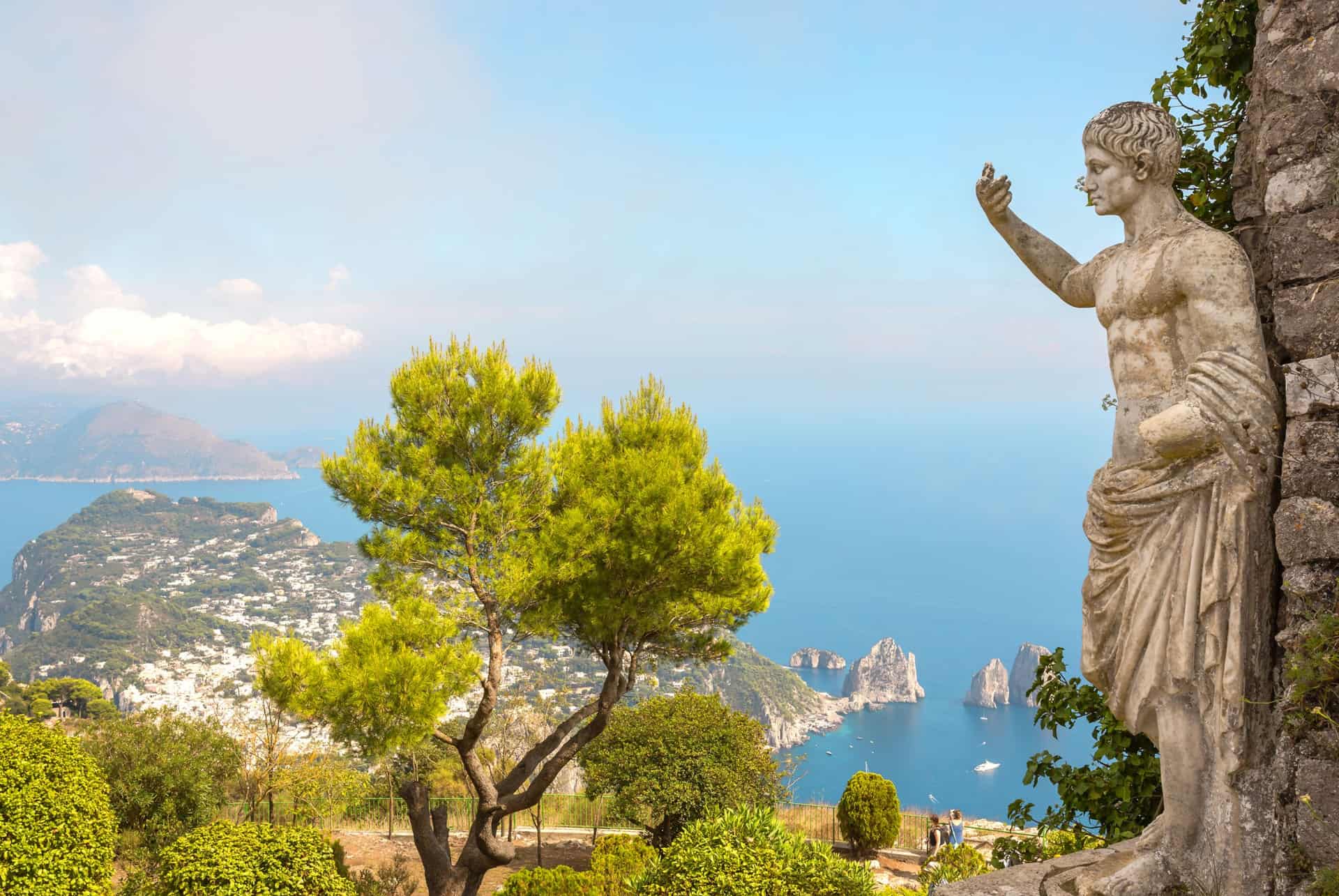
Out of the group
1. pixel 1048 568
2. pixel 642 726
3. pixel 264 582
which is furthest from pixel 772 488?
pixel 642 726

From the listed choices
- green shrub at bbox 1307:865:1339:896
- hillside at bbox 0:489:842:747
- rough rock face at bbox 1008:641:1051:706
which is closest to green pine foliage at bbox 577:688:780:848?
hillside at bbox 0:489:842:747

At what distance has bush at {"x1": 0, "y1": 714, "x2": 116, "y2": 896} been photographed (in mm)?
7262

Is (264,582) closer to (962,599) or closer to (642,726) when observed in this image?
(962,599)

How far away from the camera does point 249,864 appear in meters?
6.62

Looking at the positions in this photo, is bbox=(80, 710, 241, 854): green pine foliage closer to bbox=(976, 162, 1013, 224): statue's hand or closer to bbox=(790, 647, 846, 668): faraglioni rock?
bbox=(976, 162, 1013, 224): statue's hand

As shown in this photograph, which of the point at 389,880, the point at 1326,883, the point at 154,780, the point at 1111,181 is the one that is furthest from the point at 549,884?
the point at 1111,181

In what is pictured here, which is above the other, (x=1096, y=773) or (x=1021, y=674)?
(x=1021, y=674)

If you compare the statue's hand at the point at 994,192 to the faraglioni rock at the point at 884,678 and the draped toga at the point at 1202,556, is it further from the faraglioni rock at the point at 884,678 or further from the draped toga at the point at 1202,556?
the faraglioni rock at the point at 884,678

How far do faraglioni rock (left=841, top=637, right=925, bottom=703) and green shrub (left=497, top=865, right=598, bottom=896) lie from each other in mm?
62506

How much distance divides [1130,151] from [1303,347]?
83 centimetres

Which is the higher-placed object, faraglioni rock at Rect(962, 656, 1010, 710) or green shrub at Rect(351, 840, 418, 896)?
faraglioni rock at Rect(962, 656, 1010, 710)

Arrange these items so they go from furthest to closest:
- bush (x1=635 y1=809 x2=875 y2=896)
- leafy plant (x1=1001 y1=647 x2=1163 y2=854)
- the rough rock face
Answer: the rough rock face, bush (x1=635 y1=809 x2=875 y2=896), leafy plant (x1=1001 y1=647 x2=1163 y2=854)

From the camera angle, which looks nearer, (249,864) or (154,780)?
(249,864)

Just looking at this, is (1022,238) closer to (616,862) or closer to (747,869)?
(747,869)
